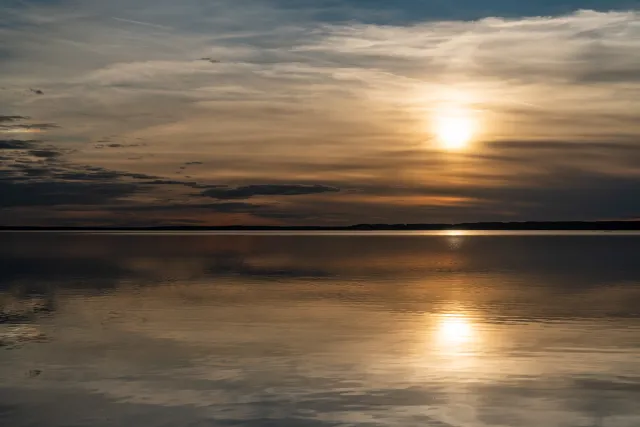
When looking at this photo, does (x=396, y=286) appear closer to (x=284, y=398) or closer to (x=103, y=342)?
(x=103, y=342)

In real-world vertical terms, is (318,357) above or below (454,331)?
above

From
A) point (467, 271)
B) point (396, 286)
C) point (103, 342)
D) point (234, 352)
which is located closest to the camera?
point (234, 352)

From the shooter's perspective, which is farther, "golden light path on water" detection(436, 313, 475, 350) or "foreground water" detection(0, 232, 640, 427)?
"golden light path on water" detection(436, 313, 475, 350)

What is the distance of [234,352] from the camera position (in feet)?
61.6

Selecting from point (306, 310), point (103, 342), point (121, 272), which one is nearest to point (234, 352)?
point (103, 342)

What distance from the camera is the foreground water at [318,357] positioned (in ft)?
44.1

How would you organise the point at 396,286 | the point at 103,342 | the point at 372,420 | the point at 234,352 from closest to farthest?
the point at 372,420
the point at 234,352
the point at 103,342
the point at 396,286

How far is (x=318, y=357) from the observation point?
716 inches

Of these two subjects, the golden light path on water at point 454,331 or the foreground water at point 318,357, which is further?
the golden light path on water at point 454,331

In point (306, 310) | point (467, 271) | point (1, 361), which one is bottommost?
point (467, 271)

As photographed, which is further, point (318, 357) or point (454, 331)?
point (454, 331)

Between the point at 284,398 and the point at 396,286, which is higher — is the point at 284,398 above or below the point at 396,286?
above

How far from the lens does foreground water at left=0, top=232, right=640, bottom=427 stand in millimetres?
13430

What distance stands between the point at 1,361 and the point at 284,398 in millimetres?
6463
